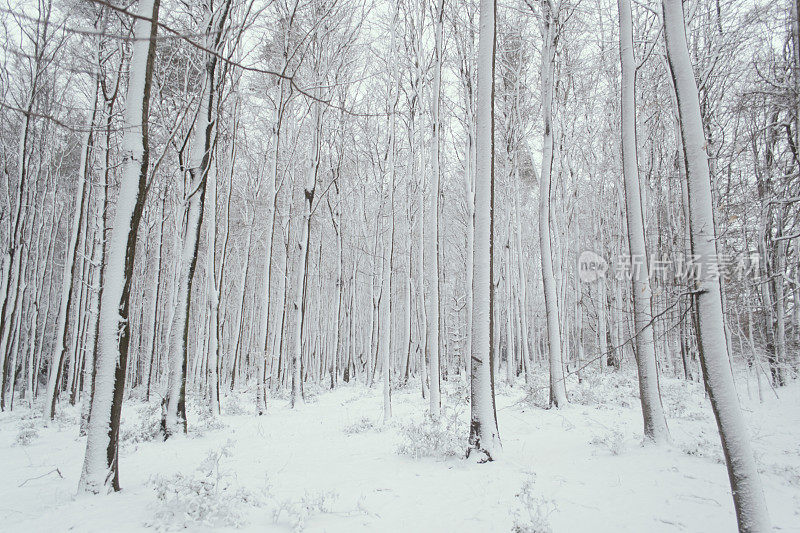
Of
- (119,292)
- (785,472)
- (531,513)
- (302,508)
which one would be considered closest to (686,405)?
(785,472)

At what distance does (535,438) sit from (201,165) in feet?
22.7

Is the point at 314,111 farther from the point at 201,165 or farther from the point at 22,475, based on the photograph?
the point at 22,475

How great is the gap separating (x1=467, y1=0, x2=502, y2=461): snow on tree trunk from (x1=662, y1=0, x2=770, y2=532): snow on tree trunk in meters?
2.16

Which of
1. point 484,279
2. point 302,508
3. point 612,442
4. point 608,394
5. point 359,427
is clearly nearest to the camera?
point 302,508

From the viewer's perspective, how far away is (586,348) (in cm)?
3130

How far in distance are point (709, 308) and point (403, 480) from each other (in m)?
3.17

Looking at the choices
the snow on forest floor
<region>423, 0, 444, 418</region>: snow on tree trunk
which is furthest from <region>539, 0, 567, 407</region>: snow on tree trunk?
<region>423, 0, 444, 418</region>: snow on tree trunk

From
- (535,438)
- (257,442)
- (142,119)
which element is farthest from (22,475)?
(535,438)

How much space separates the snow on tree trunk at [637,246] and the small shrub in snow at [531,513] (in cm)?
220

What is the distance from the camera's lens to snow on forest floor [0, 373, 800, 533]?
3.09m

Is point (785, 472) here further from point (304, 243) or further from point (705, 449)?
point (304, 243)

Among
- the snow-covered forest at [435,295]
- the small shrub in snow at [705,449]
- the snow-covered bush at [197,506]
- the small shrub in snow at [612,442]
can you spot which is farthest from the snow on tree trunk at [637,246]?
the snow-covered bush at [197,506]

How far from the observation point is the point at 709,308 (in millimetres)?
2750

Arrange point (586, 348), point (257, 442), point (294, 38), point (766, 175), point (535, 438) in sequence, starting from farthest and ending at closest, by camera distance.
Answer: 1. point (586, 348)
2. point (294, 38)
3. point (766, 175)
4. point (257, 442)
5. point (535, 438)
